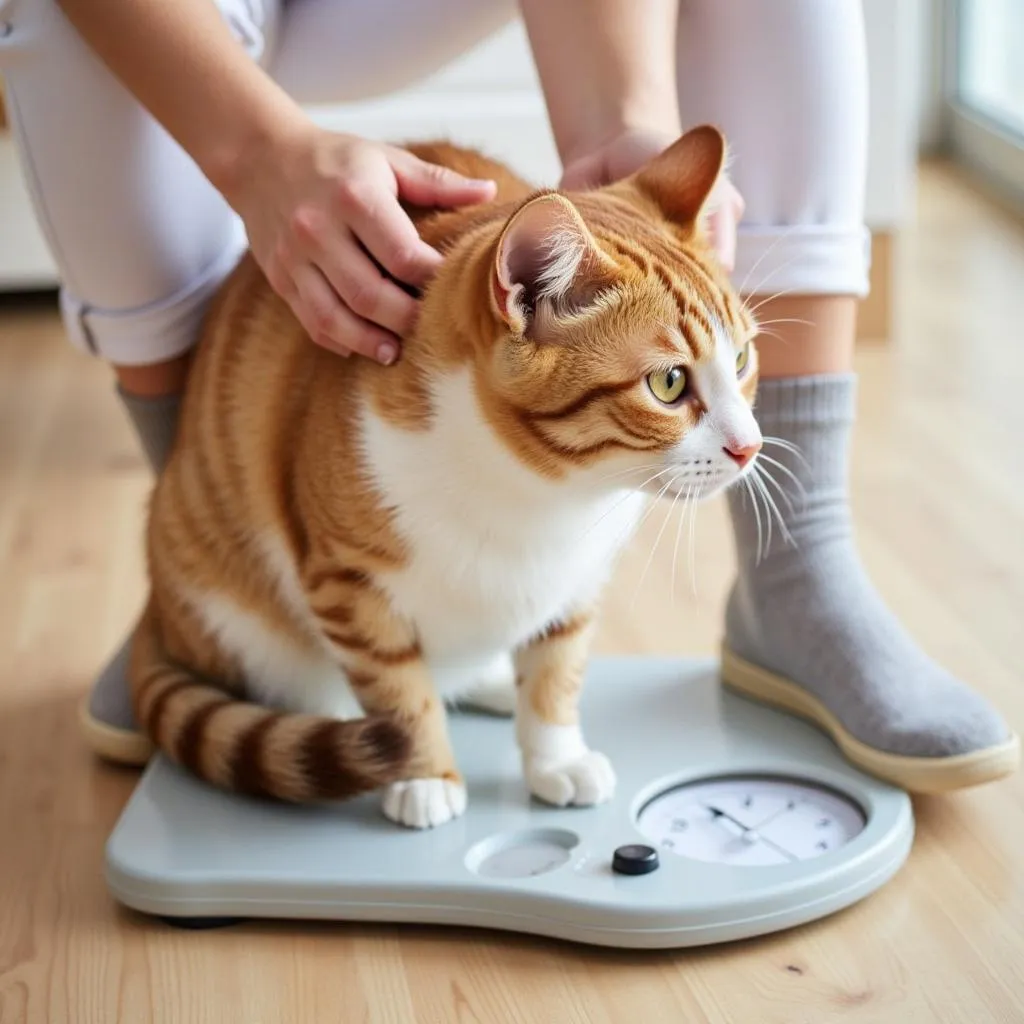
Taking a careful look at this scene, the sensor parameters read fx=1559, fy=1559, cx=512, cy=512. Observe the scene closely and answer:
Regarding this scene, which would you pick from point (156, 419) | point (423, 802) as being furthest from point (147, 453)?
point (423, 802)

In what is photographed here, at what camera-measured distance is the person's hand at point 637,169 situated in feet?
3.81

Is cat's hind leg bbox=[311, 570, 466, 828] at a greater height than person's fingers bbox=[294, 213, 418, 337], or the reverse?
person's fingers bbox=[294, 213, 418, 337]

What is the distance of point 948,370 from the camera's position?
7.66 feet

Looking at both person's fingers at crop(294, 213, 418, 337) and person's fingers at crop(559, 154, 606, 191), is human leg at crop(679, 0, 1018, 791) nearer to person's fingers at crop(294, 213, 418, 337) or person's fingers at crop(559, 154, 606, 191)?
person's fingers at crop(559, 154, 606, 191)

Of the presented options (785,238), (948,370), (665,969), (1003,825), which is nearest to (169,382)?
(785,238)

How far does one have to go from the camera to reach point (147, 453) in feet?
4.91

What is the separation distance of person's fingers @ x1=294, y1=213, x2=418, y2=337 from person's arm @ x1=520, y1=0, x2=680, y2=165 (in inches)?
10.7

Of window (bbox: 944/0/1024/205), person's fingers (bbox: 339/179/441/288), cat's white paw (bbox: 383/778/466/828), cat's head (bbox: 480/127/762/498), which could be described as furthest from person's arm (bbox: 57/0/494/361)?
window (bbox: 944/0/1024/205)

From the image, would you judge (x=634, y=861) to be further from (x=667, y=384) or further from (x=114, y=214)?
(x=114, y=214)

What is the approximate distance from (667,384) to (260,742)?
420 mm

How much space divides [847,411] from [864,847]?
389mm

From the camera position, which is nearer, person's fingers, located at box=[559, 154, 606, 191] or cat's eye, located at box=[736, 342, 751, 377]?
cat's eye, located at box=[736, 342, 751, 377]

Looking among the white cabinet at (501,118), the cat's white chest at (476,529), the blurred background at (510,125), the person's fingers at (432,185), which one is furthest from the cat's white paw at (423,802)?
the white cabinet at (501,118)

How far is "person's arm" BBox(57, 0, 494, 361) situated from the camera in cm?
107
